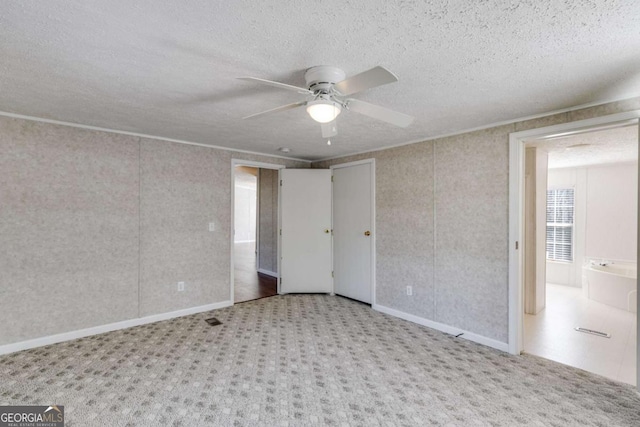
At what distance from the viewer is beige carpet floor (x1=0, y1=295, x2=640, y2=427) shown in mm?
1979

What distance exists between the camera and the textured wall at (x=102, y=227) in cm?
288

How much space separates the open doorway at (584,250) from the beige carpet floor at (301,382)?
28.8 inches

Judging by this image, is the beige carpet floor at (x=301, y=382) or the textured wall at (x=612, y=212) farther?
the textured wall at (x=612, y=212)

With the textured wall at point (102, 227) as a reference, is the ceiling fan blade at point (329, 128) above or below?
above

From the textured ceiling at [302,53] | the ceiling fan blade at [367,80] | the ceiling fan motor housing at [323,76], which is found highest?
the textured ceiling at [302,53]

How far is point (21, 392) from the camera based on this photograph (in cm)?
218

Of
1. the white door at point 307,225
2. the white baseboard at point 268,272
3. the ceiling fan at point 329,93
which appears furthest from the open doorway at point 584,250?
the white baseboard at point 268,272

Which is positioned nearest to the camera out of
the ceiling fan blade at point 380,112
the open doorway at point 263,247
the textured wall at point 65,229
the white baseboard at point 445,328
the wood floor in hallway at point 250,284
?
the ceiling fan blade at point 380,112

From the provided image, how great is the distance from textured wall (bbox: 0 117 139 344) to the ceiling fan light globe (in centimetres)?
275

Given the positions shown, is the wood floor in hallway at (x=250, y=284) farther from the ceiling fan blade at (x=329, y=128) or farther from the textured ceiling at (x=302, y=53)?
the ceiling fan blade at (x=329, y=128)

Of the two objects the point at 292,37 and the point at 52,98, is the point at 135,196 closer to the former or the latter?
the point at 52,98

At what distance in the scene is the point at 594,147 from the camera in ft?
13.5

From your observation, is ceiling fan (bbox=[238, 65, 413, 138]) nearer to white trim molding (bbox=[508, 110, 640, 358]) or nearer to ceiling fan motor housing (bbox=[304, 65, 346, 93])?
ceiling fan motor housing (bbox=[304, 65, 346, 93])

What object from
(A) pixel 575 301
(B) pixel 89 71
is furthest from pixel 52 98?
(A) pixel 575 301
